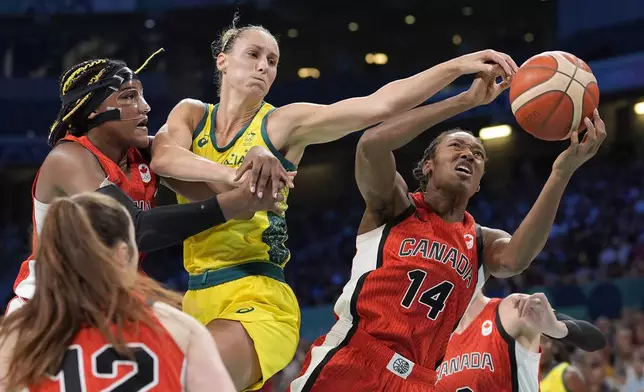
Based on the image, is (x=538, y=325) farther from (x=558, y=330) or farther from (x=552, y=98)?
(x=552, y=98)

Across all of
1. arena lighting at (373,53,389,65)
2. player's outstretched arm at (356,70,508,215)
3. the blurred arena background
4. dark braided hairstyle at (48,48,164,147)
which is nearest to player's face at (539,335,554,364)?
player's outstretched arm at (356,70,508,215)

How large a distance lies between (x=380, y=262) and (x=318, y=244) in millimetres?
11842

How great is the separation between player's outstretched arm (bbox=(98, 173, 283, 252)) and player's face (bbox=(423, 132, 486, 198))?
139 centimetres

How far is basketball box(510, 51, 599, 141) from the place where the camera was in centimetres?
396

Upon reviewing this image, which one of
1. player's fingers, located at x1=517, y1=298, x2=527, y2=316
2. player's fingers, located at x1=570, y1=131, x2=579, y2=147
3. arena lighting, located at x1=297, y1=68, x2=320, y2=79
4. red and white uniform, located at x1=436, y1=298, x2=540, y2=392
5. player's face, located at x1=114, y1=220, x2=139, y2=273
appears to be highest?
player's face, located at x1=114, y1=220, x2=139, y2=273

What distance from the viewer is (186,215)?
3.34m

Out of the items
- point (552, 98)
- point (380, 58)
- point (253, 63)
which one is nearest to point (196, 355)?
point (253, 63)

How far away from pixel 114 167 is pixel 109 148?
0.49 feet

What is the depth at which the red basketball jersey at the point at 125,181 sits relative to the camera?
3.72 meters

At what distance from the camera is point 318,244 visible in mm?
16250

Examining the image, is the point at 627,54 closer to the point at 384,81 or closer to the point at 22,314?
the point at 384,81

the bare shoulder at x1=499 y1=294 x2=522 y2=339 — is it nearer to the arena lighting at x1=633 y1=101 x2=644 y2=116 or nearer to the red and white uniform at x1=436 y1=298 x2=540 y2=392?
the red and white uniform at x1=436 y1=298 x2=540 y2=392

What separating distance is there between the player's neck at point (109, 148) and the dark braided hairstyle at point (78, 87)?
0.25 feet

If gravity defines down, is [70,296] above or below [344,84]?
above
